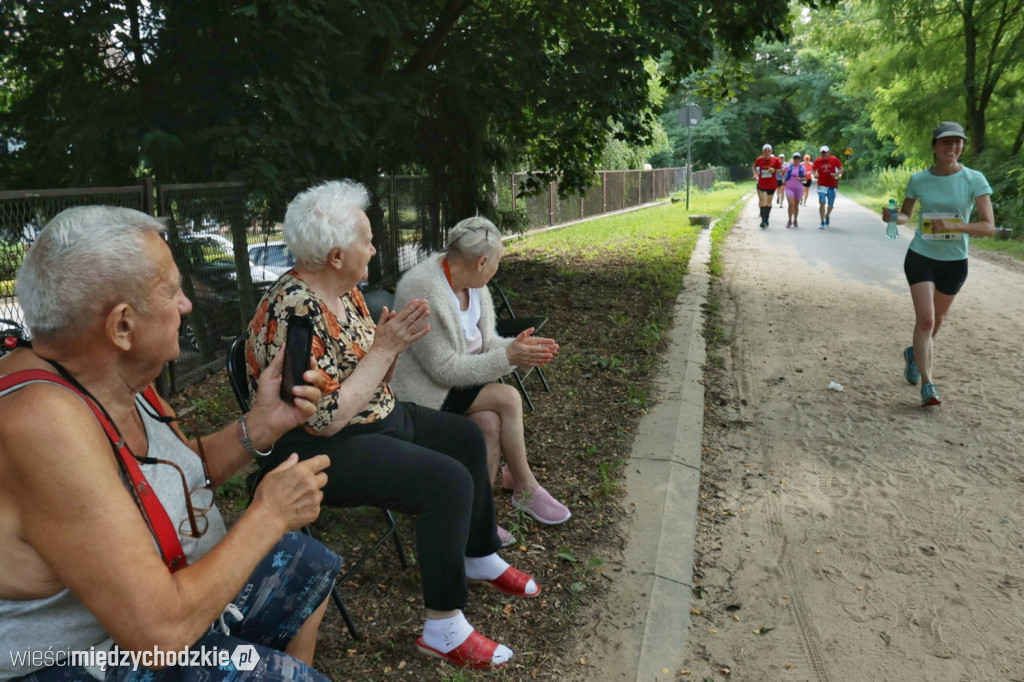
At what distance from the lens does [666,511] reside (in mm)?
4039

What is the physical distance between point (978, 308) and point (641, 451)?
6.35 m

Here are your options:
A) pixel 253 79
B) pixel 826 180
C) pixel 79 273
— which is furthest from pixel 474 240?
pixel 826 180

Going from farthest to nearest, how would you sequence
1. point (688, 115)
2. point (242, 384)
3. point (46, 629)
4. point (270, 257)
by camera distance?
point (688, 115) < point (270, 257) < point (242, 384) < point (46, 629)

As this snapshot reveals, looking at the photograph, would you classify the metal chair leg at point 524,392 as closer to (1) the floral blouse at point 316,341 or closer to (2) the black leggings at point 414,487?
(1) the floral blouse at point 316,341

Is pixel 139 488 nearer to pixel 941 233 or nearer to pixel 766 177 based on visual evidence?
pixel 941 233

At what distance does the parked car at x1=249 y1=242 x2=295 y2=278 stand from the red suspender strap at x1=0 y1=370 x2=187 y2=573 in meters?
4.98

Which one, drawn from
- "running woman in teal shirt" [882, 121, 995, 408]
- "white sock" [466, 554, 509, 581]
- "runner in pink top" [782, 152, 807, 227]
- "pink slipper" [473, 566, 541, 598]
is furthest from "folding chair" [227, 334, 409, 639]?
"runner in pink top" [782, 152, 807, 227]

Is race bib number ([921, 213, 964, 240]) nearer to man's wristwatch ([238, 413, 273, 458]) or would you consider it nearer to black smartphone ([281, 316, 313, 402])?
black smartphone ([281, 316, 313, 402])

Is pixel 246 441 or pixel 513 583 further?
pixel 513 583

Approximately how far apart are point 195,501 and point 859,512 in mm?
3298

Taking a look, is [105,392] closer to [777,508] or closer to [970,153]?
[777,508]

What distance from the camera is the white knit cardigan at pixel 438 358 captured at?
3607mm

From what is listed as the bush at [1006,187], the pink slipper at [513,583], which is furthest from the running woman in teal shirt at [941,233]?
the bush at [1006,187]

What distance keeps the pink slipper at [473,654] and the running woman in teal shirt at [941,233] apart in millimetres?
4138
